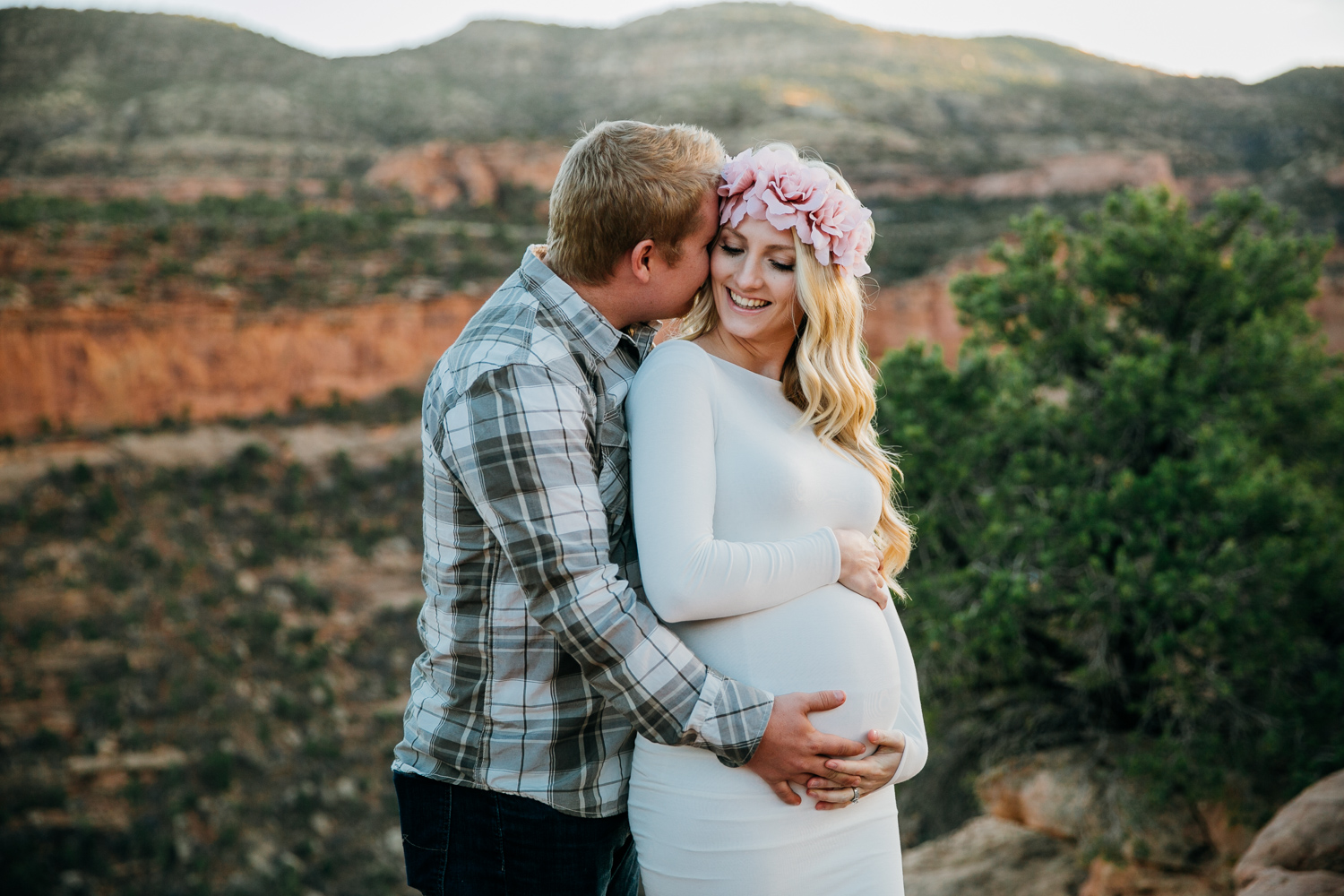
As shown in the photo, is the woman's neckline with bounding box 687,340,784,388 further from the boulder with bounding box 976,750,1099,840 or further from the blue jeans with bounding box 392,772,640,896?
the boulder with bounding box 976,750,1099,840

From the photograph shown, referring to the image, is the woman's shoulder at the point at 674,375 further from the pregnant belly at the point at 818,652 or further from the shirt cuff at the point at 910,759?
the shirt cuff at the point at 910,759

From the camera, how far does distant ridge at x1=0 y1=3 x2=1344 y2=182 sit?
91.1ft

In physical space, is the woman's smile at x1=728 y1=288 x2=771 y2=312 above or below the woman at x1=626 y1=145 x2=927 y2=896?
above

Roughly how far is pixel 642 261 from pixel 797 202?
359 millimetres

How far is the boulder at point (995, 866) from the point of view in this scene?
6102 mm

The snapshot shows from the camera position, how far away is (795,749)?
1.74 m

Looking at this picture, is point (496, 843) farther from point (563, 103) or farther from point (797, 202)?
point (563, 103)

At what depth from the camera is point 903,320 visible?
21609 mm

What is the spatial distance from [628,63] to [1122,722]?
43.4m

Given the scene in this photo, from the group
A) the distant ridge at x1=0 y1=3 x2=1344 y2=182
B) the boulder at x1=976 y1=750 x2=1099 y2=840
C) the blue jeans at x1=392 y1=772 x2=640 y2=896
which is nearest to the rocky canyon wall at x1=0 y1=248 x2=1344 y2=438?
the distant ridge at x1=0 y1=3 x2=1344 y2=182

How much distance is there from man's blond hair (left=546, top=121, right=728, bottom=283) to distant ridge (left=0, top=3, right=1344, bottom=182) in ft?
77.3

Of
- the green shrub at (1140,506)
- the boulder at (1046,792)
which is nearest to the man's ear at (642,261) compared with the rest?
the green shrub at (1140,506)

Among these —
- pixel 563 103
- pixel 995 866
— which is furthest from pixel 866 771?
pixel 563 103

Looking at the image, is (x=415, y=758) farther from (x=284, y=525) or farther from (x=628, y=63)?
(x=628, y=63)
